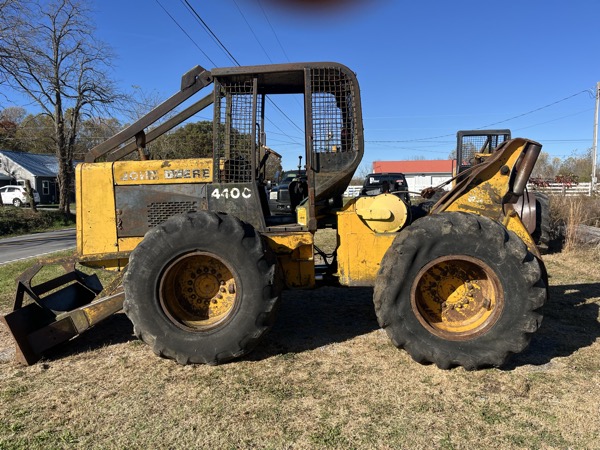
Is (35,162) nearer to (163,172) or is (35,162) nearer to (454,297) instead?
(163,172)

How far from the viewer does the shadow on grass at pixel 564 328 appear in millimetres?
3930

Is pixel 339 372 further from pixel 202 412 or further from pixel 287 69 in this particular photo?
pixel 287 69

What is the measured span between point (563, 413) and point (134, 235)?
385cm

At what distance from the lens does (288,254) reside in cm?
421

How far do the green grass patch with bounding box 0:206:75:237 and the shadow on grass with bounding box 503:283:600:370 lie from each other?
1964cm

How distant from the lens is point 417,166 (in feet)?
220

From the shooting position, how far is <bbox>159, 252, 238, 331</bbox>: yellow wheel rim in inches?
155

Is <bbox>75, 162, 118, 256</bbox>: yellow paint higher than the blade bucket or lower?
higher

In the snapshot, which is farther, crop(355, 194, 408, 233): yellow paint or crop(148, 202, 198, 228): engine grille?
crop(148, 202, 198, 228): engine grille

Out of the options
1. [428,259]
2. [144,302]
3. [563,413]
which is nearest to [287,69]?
[428,259]

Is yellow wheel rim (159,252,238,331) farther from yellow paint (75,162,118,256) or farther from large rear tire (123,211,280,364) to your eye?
yellow paint (75,162,118,256)

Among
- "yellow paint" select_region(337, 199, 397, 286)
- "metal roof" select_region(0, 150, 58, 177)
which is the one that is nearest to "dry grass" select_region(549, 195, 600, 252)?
"yellow paint" select_region(337, 199, 397, 286)

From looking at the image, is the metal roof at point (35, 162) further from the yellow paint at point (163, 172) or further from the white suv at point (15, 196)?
the yellow paint at point (163, 172)

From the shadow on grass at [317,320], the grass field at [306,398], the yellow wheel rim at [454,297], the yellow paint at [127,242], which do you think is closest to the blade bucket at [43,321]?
the grass field at [306,398]
